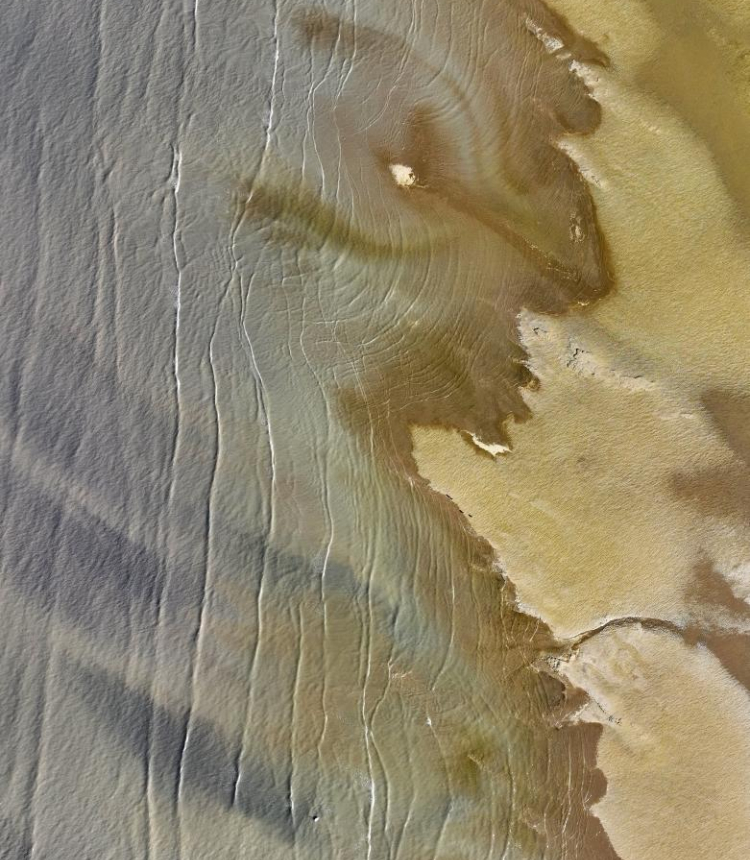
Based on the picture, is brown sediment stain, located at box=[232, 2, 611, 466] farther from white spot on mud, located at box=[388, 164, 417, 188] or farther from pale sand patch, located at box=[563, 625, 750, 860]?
pale sand patch, located at box=[563, 625, 750, 860]

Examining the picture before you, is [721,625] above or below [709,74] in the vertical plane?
below

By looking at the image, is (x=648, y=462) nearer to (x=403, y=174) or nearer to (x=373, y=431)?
(x=373, y=431)

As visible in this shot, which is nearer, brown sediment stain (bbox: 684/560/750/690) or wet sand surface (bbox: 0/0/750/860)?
wet sand surface (bbox: 0/0/750/860)

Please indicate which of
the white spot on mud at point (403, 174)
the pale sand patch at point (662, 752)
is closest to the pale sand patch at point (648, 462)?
the pale sand patch at point (662, 752)

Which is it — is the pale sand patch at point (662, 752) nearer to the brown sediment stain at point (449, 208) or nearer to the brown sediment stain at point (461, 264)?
the brown sediment stain at point (461, 264)

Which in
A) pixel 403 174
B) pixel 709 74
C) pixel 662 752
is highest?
pixel 709 74

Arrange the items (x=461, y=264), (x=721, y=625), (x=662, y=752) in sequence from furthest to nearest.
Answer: (x=461, y=264) → (x=721, y=625) → (x=662, y=752)

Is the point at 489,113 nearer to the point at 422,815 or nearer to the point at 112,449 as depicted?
the point at 112,449

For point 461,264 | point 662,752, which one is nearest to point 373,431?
point 461,264

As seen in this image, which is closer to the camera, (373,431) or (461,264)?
(373,431)

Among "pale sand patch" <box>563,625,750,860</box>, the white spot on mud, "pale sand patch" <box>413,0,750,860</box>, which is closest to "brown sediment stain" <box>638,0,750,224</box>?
"pale sand patch" <box>413,0,750,860</box>
